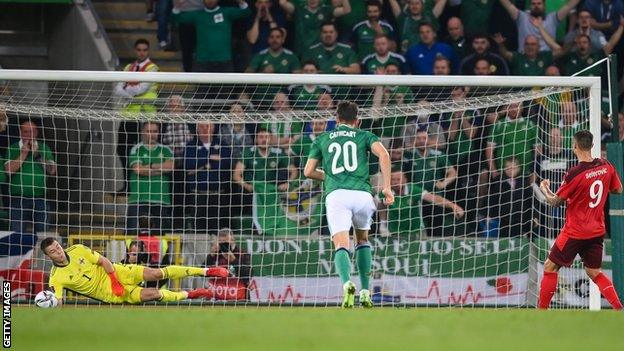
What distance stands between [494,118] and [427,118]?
0.87 metres

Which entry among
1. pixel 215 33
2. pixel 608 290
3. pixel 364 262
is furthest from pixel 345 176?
pixel 215 33

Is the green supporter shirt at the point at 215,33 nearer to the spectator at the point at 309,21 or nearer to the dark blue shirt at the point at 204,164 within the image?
the spectator at the point at 309,21

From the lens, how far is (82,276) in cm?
1436

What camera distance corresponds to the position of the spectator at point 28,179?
1502cm

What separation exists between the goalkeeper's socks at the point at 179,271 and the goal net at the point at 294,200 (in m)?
0.66

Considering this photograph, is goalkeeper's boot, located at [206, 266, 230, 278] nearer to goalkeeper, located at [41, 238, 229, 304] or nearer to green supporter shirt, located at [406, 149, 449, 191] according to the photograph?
goalkeeper, located at [41, 238, 229, 304]

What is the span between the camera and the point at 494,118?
15430 mm

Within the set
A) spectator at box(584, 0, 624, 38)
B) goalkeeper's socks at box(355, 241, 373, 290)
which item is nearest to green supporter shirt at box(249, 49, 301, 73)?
spectator at box(584, 0, 624, 38)

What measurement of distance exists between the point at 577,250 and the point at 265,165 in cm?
423

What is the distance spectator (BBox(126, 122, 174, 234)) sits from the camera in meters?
15.1

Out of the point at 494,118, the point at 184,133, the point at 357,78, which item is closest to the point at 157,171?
the point at 184,133

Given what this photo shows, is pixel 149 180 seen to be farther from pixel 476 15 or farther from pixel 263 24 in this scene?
pixel 476 15

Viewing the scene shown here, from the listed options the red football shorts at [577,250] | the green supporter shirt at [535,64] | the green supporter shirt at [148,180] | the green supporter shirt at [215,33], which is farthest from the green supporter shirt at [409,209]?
the green supporter shirt at [215,33]

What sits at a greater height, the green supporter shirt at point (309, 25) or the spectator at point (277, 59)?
the green supporter shirt at point (309, 25)
